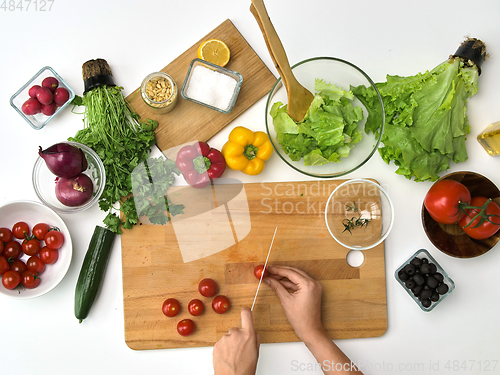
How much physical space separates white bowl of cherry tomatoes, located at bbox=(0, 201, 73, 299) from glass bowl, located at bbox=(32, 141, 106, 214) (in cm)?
4

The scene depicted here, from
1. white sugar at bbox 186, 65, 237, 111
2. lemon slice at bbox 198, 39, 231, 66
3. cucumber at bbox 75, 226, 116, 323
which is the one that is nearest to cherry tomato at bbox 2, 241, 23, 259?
cucumber at bbox 75, 226, 116, 323

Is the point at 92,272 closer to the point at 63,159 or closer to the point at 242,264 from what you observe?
the point at 63,159

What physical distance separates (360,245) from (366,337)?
1.22 feet

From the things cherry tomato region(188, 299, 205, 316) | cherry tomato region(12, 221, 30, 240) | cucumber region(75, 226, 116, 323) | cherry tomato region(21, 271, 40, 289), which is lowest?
cherry tomato region(188, 299, 205, 316)

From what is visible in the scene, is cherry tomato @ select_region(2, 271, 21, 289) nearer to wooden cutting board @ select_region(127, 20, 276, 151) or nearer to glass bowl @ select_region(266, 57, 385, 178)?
wooden cutting board @ select_region(127, 20, 276, 151)

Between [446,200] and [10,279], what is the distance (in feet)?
5.32

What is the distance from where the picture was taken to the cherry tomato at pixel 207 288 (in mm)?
1310

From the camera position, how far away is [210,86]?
132 centimetres

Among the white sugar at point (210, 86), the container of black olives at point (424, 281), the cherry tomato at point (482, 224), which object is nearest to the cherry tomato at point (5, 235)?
the white sugar at point (210, 86)

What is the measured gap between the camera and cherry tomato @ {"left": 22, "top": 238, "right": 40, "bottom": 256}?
1.31m

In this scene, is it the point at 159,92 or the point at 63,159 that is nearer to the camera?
the point at 63,159

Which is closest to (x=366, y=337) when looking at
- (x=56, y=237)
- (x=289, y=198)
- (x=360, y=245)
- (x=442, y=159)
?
(x=360, y=245)

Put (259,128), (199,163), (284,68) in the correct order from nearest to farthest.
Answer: (284,68) < (199,163) < (259,128)

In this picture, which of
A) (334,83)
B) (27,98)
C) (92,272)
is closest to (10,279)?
(92,272)
